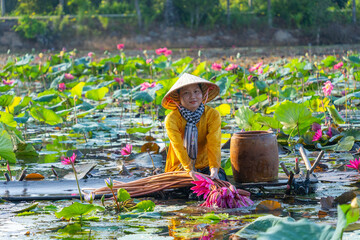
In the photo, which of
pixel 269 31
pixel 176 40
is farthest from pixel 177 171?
pixel 269 31

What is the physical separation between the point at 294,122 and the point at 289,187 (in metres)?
1.33

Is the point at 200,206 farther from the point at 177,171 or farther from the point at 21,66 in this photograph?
the point at 21,66

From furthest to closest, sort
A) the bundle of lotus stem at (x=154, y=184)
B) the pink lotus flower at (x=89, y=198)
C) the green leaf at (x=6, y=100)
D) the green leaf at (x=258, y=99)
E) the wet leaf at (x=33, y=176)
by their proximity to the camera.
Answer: the green leaf at (x=258, y=99)
the green leaf at (x=6, y=100)
the wet leaf at (x=33, y=176)
the bundle of lotus stem at (x=154, y=184)
the pink lotus flower at (x=89, y=198)

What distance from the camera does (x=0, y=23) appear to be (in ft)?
99.4

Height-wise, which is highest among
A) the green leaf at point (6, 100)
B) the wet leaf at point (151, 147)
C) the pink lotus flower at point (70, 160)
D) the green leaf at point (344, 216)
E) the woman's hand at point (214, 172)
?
the green leaf at point (344, 216)

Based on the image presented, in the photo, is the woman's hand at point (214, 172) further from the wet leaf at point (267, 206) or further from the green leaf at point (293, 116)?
the green leaf at point (293, 116)

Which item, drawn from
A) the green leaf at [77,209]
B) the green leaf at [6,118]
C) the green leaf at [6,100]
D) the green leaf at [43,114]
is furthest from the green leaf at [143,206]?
the green leaf at [6,100]

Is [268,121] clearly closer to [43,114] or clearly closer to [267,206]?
[267,206]

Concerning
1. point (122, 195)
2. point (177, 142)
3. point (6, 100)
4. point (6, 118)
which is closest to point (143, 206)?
point (122, 195)

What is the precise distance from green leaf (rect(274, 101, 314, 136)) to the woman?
93 centimetres

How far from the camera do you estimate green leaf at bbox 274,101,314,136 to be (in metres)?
4.46

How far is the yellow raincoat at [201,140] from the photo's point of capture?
3564 mm

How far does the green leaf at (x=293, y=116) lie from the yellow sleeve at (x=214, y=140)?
94 centimetres

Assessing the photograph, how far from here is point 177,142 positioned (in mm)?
3576
